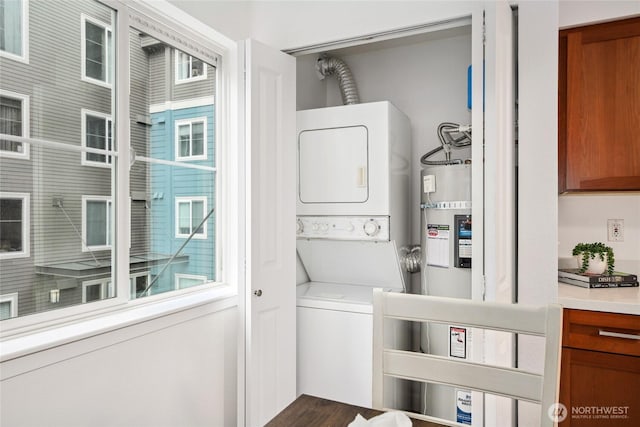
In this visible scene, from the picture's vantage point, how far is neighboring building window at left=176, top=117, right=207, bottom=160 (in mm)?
1991

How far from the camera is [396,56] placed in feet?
9.51

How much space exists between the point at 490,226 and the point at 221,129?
139 cm

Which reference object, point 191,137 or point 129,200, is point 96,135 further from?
point 191,137

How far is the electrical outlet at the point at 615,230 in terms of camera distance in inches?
91.6

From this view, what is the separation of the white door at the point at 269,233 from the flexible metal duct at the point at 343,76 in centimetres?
61

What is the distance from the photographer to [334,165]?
95.4 inches

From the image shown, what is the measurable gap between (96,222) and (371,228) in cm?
135

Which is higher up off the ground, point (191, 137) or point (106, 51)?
point (106, 51)

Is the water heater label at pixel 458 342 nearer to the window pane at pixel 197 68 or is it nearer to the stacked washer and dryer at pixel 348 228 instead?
the stacked washer and dryer at pixel 348 228

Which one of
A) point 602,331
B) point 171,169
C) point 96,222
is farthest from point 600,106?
point 96,222

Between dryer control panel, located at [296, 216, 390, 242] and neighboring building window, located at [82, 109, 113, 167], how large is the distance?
117cm

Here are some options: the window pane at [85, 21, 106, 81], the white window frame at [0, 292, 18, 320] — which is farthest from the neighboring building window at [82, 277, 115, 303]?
the window pane at [85, 21, 106, 81]

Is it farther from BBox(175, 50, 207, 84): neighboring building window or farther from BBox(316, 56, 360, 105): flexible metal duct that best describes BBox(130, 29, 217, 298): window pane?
BBox(316, 56, 360, 105): flexible metal duct

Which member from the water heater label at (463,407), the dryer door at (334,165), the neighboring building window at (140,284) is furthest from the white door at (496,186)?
the neighboring building window at (140,284)
